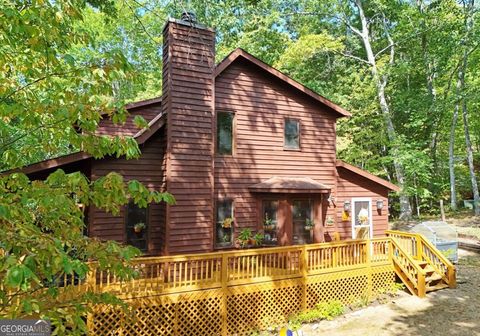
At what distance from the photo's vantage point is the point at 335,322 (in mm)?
7664

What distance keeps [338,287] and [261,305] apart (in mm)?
2239

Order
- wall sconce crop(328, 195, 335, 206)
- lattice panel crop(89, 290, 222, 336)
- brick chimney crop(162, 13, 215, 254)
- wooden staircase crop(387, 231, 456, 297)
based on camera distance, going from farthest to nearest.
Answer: wall sconce crop(328, 195, 335, 206) < wooden staircase crop(387, 231, 456, 297) < brick chimney crop(162, 13, 215, 254) < lattice panel crop(89, 290, 222, 336)

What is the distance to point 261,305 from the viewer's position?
7527 mm

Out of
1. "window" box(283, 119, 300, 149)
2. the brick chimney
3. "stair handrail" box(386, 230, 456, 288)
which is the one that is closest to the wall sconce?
"window" box(283, 119, 300, 149)

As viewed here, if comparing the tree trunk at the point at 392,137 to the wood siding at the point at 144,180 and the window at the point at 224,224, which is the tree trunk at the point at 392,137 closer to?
the window at the point at 224,224

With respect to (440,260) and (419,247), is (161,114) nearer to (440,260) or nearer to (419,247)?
(419,247)

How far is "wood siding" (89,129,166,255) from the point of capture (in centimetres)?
839

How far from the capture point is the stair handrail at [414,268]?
29.0 feet

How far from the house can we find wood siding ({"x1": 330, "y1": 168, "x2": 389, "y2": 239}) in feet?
0.12

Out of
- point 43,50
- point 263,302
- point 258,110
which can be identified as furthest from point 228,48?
point 43,50

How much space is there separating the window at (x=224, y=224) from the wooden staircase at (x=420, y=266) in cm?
462

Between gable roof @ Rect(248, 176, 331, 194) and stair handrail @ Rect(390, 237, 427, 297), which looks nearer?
stair handrail @ Rect(390, 237, 427, 297)

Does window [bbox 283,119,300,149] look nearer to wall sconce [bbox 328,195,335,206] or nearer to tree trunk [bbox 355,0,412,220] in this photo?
wall sconce [bbox 328,195,335,206]

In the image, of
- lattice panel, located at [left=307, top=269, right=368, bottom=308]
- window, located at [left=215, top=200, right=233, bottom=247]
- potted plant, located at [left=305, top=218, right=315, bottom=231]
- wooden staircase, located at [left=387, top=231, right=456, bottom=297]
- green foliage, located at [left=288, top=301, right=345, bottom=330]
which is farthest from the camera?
potted plant, located at [left=305, top=218, right=315, bottom=231]
